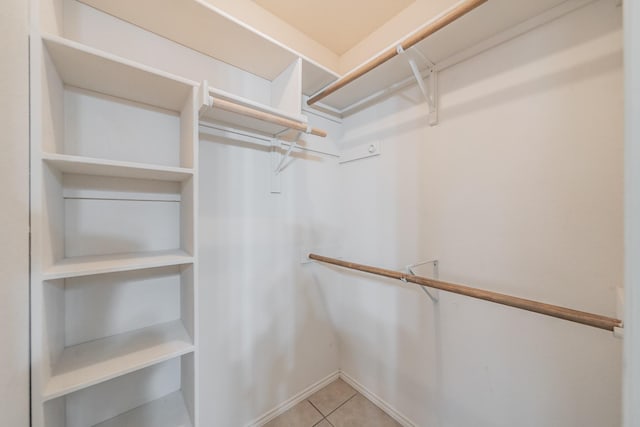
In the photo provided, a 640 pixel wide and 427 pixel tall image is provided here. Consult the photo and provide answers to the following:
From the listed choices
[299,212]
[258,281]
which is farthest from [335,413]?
[299,212]

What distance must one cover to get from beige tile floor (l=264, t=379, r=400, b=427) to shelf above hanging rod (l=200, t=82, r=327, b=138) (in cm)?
187

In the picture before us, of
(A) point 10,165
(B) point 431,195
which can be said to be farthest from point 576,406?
(A) point 10,165

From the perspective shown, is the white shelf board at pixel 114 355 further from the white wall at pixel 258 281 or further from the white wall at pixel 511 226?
the white wall at pixel 511 226

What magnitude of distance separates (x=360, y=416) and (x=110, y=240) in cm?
183

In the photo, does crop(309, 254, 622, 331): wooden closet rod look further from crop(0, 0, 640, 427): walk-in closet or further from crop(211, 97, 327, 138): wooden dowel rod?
crop(211, 97, 327, 138): wooden dowel rod

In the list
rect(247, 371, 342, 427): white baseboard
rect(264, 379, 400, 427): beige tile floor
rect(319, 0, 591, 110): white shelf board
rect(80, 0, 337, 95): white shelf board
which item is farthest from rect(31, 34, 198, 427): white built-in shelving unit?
rect(319, 0, 591, 110): white shelf board

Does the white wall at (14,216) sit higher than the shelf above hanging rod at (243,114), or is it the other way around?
the shelf above hanging rod at (243,114)

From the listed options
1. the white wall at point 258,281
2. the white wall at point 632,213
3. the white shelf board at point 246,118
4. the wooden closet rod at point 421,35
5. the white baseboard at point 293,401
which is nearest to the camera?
the white wall at point 632,213

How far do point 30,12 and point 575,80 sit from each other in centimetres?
190

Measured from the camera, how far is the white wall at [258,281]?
1308 millimetres

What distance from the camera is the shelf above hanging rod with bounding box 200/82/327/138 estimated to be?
3.25ft

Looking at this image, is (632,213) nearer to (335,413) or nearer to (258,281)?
(258,281)

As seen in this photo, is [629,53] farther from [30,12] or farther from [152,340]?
[152,340]

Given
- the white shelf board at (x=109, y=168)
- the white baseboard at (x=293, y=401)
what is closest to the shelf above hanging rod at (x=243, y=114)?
the white shelf board at (x=109, y=168)
